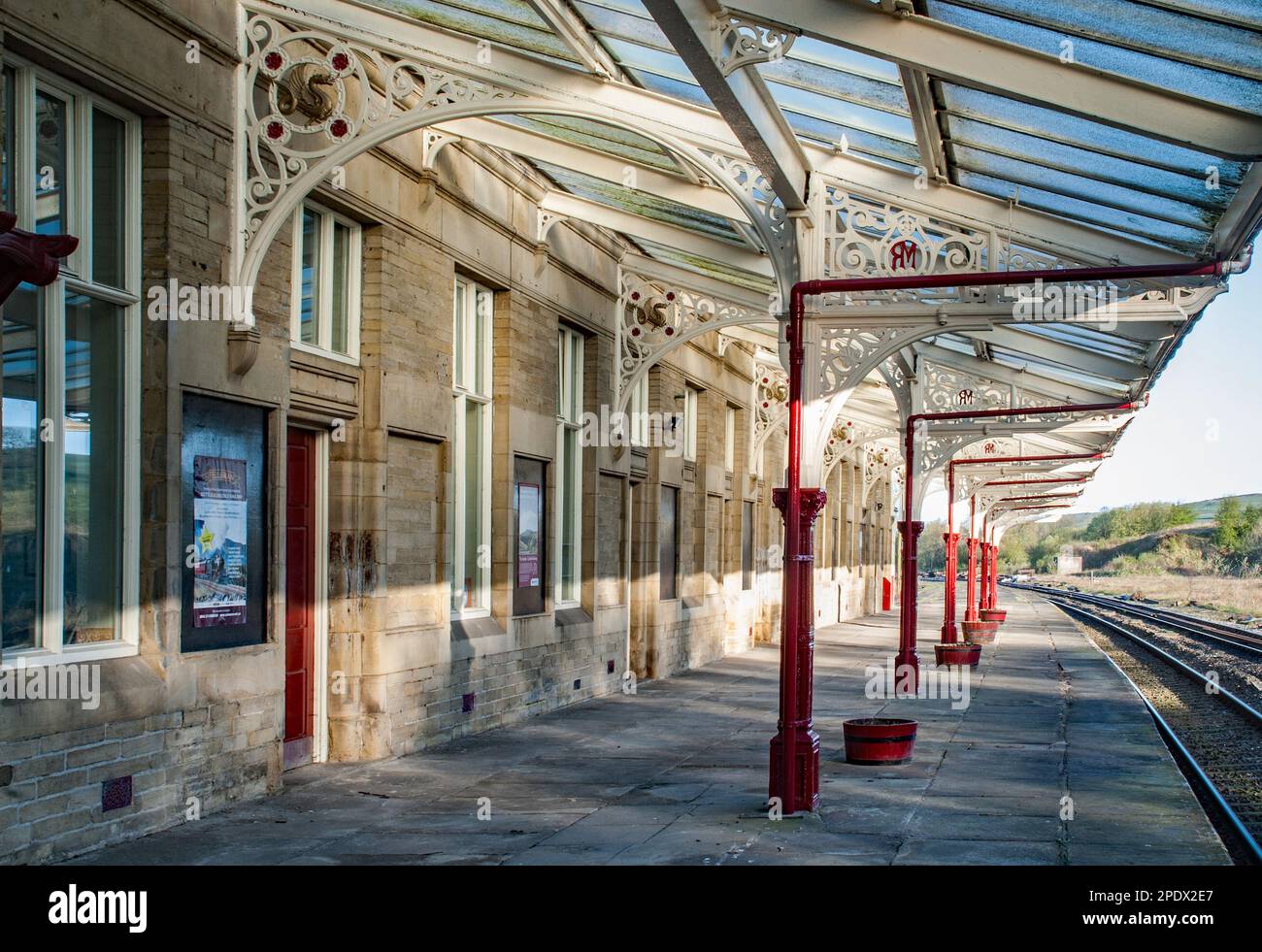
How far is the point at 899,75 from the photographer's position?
940cm

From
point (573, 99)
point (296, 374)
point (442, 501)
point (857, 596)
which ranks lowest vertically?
point (857, 596)

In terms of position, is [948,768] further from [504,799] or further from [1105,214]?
[1105,214]

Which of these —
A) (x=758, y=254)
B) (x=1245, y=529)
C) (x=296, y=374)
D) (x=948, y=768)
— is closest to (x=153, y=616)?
(x=296, y=374)

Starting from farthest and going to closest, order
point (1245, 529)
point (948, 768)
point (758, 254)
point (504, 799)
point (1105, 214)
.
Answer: point (1245, 529) < point (758, 254) < point (948, 768) < point (1105, 214) < point (504, 799)

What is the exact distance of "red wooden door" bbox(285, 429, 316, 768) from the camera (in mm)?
10898

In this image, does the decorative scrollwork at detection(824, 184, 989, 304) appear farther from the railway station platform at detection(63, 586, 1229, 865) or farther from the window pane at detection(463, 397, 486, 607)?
the window pane at detection(463, 397, 486, 607)

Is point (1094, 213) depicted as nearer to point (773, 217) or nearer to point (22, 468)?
point (773, 217)

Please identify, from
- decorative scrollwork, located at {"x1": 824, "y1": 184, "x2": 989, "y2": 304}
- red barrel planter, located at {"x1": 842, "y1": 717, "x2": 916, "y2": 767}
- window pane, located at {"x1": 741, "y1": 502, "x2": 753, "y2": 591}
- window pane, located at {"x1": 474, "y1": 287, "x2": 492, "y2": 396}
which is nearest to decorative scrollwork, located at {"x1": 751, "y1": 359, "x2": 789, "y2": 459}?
window pane, located at {"x1": 741, "y1": 502, "x2": 753, "y2": 591}

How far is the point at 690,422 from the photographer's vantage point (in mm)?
22734

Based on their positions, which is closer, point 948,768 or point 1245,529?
point 948,768

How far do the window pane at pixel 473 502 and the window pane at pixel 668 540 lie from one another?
643cm

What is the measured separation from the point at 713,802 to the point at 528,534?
229 inches

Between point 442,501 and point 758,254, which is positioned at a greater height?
point 758,254
